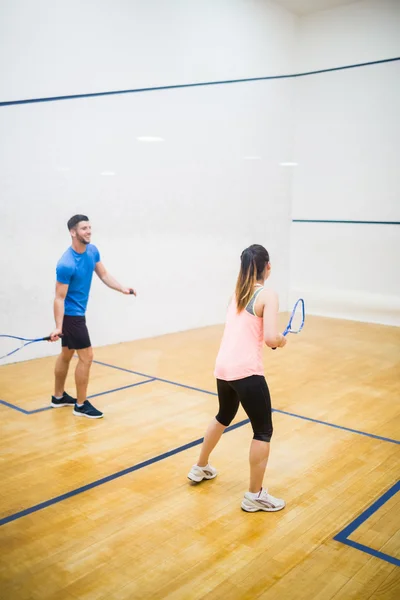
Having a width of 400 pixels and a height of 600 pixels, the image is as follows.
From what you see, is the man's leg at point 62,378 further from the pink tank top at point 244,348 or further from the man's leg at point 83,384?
the pink tank top at point 244,348

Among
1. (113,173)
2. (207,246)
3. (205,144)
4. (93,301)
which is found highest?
(205,144)

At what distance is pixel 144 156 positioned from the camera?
5.69 metres

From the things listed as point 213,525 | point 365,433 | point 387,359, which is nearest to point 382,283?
point 387,359

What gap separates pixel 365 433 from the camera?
3.23m

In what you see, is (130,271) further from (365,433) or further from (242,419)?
(365,433)

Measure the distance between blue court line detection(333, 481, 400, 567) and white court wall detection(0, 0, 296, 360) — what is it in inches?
132

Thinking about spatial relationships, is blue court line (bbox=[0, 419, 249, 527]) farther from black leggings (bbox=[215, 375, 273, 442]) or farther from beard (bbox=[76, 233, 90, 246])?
beard (bbox=[76, 233, 90, 246])

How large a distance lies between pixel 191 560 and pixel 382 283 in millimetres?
5512

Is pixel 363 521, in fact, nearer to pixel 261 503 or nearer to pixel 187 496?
pixel 261 503

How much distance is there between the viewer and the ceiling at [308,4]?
685cm

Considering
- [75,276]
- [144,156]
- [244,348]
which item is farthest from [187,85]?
[244,348]

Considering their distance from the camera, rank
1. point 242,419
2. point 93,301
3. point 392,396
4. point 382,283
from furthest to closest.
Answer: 1. point 382,283
2. point 93,301
3. point 392,396
4. point 242,419

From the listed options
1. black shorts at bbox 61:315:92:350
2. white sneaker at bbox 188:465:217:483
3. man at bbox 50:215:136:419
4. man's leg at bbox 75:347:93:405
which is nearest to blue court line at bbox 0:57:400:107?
man at bbox 50:215:136:419

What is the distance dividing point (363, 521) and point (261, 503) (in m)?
0.40
